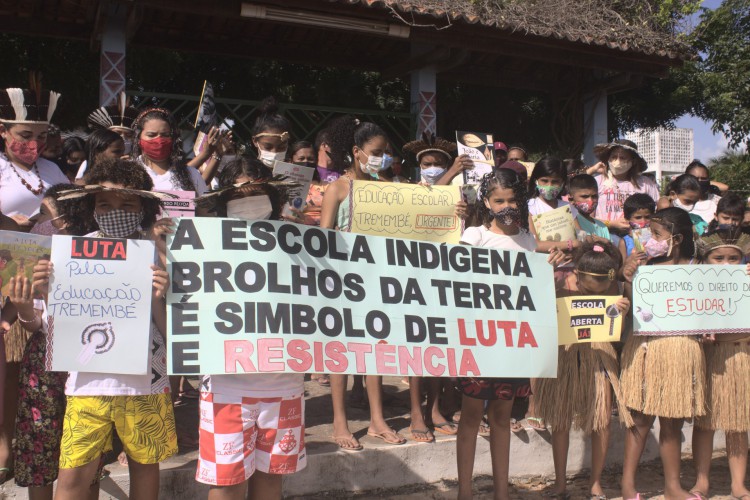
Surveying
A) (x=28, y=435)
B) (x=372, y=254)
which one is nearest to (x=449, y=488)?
(x=372, y=254)

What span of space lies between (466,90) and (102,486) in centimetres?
912

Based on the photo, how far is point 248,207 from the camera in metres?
3.63

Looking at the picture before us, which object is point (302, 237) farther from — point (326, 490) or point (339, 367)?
point (326, 490)

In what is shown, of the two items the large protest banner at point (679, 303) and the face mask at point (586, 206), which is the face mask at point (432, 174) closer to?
the face mask at point (586, 206)

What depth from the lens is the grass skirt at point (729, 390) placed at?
15.8 ft

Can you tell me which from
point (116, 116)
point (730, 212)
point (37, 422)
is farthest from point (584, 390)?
point (116, 116)

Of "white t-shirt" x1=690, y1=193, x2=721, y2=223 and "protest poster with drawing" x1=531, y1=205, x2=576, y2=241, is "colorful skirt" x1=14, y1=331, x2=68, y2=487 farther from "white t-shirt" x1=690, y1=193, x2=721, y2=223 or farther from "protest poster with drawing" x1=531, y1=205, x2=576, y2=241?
"white t-shirt" x1=690, y1=193, x2=721, y2=223

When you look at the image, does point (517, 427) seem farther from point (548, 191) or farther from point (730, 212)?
point (730, 212)

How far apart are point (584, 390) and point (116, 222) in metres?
3.05

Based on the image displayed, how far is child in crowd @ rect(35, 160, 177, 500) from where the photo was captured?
329cm

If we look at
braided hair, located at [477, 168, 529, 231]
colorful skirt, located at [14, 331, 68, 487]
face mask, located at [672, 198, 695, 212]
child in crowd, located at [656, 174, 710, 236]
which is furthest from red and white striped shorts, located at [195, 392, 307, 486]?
face mask, located at [672, 198, 695, 212]

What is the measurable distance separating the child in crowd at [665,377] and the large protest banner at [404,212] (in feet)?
4.03

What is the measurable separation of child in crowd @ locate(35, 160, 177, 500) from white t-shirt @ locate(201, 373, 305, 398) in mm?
254

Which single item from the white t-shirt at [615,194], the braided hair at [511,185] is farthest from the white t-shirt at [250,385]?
the white t-shirt at [615,194]
